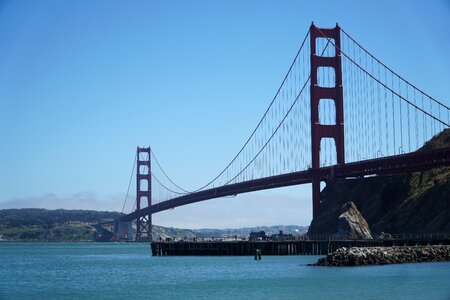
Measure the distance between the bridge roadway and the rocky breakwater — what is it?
17.0 metres

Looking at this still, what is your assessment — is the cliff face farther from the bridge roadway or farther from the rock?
the bridge roadway

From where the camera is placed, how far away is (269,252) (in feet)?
325

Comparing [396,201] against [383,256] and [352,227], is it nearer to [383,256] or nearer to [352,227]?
[352,227]

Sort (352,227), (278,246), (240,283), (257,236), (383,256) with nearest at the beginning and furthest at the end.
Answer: (240,283)
(383,256)
(278,246)
(352,227)
(257,236)

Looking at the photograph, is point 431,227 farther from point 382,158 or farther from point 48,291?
point 48,291

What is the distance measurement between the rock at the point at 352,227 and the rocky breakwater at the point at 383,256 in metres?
25.0

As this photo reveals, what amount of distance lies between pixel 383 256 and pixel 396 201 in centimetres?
4293

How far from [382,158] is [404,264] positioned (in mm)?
28138

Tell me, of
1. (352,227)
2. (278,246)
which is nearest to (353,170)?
(352,227)

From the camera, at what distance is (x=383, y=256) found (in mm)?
71875

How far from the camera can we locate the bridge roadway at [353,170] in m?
91.7

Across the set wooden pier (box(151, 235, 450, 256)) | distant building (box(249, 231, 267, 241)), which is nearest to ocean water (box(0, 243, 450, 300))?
wooden pier (box(151, 235, 450, 256))

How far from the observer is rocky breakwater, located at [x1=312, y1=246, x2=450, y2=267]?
6988 cm

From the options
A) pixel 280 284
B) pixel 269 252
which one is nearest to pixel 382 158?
pixel 269 252
